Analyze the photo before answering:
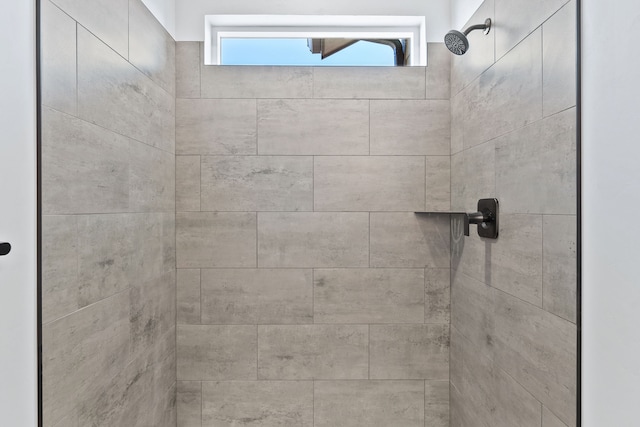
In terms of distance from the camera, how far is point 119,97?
4.71 ft

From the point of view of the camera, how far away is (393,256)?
2.03 meters

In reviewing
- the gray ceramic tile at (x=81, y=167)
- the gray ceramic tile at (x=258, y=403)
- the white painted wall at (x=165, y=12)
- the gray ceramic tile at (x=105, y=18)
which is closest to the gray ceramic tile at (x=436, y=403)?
the gray ceramic tile at (x=258, y=403)

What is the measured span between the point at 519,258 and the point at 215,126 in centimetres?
140

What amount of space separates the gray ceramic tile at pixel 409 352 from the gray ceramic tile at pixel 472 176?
2.01 feet

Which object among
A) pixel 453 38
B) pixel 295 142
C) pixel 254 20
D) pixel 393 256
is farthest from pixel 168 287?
pixel 453 38

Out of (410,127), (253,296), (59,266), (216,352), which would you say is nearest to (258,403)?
(216,352)

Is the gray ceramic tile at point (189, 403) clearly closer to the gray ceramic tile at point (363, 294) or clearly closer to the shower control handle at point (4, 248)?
the gray ceramic tile at point (363, 294)

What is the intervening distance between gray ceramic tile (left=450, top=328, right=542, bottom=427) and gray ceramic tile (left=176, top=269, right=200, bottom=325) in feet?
3.96

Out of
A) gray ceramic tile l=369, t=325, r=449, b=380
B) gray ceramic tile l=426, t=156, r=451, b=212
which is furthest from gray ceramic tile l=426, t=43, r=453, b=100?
gray ceramic tile l=369, t=325, r=449, b=380

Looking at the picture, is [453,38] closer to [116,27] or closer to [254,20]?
Result: [254,20]

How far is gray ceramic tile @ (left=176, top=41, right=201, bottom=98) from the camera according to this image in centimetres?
200

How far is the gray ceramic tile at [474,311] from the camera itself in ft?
5.11
